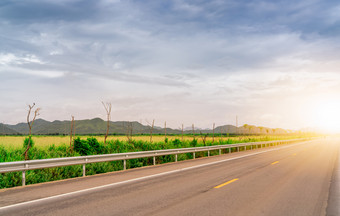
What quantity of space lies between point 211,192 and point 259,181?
3.27 meters

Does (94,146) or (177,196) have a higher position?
(94,146)

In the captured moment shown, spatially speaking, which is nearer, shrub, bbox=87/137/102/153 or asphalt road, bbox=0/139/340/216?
asphalt road, bbox=0/139/340/216

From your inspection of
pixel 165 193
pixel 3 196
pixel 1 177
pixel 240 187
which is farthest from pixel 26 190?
pixel 240 187

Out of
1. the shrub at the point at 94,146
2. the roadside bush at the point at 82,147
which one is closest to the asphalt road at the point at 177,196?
the roadside bush at the point at 82,147

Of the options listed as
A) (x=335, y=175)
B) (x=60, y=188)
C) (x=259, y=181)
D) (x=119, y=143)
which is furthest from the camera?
(x=119, y=143)

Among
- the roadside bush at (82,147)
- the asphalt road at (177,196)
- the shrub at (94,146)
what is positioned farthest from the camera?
the shrub at (94,146)

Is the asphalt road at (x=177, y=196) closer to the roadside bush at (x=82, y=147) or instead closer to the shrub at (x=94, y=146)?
the roadside bush at (x=82, y=147)

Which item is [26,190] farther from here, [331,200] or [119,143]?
[119,143]

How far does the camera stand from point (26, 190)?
968 cm

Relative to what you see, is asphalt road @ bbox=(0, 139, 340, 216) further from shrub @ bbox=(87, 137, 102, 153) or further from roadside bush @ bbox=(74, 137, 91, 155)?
shrub @ bbox=(87, 137, 102, 153)

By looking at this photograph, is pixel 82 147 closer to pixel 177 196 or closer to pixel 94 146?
pixel 94 146

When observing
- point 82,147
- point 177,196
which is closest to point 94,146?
point 82,147

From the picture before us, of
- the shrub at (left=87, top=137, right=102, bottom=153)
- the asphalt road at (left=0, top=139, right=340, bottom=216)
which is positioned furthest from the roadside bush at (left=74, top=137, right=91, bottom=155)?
the asphalt road at (left=0, top=139, right=340, bottom=216)

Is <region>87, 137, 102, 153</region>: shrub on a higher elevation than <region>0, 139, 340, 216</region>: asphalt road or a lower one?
higher
